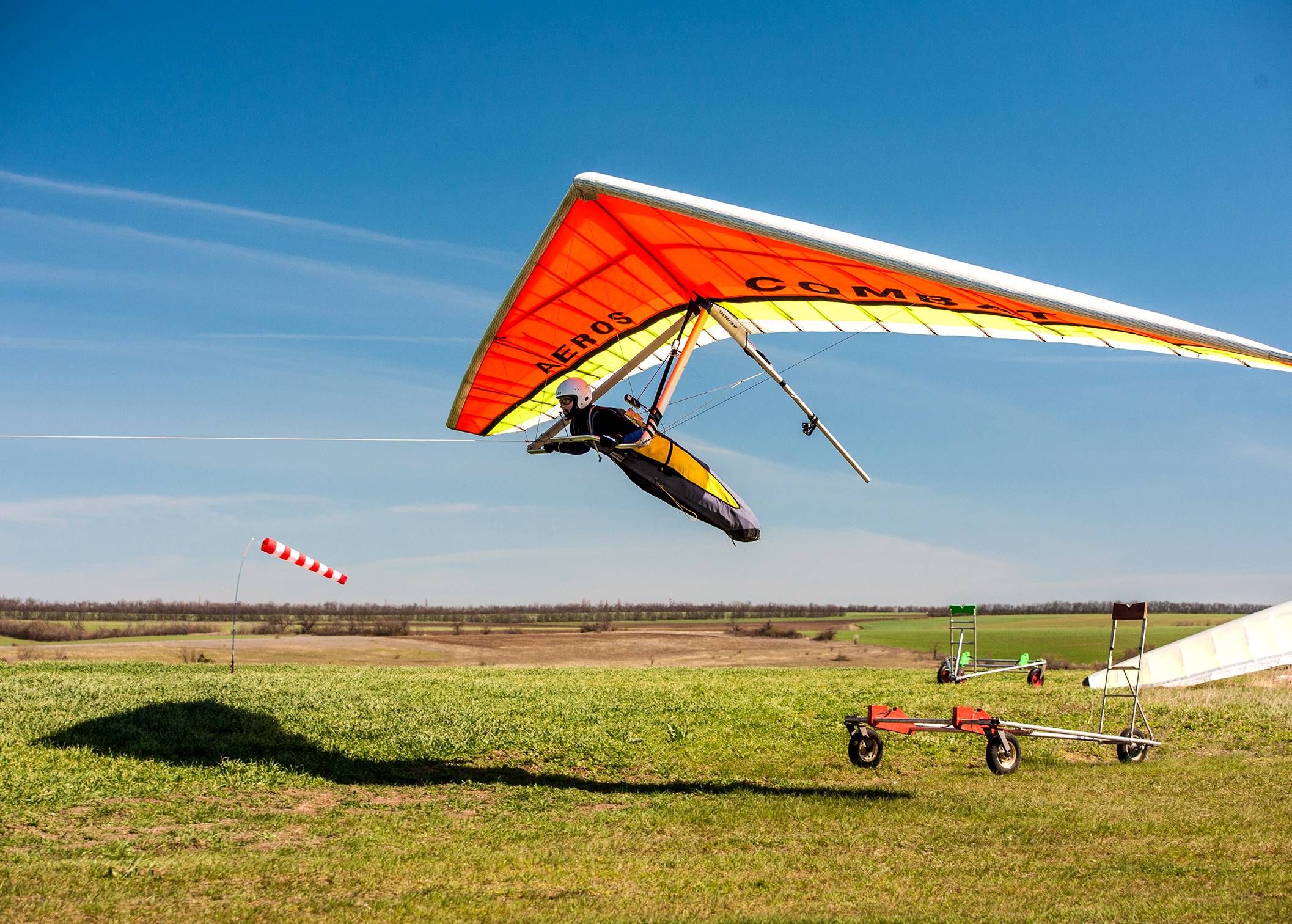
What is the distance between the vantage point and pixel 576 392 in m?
9.27

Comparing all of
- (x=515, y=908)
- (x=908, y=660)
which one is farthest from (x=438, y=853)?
(x=908, y=660)

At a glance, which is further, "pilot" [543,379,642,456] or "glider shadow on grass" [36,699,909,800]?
"glider shadow on grass" [36,699,909,800]

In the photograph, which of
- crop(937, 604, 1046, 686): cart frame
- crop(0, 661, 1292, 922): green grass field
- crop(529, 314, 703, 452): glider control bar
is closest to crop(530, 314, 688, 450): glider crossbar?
crop(529, 314, 703, 452): glider control bar

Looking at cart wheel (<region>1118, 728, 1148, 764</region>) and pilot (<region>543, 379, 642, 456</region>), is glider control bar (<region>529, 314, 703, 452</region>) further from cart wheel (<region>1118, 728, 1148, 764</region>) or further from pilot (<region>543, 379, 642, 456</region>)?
cart wheel (<region>1118, 728, 1148, 764</region>)

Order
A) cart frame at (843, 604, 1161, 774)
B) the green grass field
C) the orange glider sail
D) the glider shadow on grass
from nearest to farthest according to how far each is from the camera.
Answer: the green grass field < the orange glider sail < cart frame at (843, 604, 1161, 774) < the glider shadow on grass

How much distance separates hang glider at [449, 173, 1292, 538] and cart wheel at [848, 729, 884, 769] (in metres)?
2.76

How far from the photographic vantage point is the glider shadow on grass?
33.4ft

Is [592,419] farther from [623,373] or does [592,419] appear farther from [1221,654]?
[1221,654]

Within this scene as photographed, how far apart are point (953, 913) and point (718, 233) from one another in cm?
578

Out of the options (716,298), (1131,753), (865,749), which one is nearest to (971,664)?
(1131,753)

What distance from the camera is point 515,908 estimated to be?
6016 millimetres

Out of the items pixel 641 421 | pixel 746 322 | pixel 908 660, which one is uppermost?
pixel 746 322

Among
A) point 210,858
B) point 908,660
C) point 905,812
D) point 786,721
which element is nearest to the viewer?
point 210,858

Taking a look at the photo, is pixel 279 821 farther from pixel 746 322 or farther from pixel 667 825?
pixel 746 322
